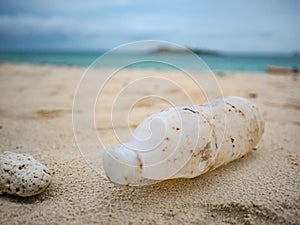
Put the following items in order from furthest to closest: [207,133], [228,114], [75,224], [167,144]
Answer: [228,114] < [207,133] < [167,144] < [75,224]

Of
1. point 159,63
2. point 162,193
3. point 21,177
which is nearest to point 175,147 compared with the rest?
point 162,193

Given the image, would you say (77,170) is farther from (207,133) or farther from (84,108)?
(84,108)

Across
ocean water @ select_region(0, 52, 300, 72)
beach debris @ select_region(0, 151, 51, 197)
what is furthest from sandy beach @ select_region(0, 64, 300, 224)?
ocean water @ select_region(0, 52, 300, 72)

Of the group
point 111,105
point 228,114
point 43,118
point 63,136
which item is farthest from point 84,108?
point 228,114

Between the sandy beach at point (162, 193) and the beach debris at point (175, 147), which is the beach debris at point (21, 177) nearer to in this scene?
the sandy beach at point (162, 193)

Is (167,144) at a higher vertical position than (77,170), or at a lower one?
higher

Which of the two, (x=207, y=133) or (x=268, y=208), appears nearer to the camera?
(x=268, y=208)
